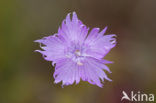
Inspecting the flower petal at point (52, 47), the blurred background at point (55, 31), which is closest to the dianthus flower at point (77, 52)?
the flower petal at point (52, 47)

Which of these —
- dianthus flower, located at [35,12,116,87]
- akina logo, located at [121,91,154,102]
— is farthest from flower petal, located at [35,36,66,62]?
akina logo, located at [121,91,154,102]

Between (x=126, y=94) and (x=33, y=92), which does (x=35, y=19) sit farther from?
(x=126, y=94)

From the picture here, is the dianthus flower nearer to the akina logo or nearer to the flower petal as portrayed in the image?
the flower petal

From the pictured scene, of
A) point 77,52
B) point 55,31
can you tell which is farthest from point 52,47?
point 55,31

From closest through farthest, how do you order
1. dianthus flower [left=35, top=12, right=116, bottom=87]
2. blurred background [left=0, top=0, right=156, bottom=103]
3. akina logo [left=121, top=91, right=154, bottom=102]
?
dianthus flower [left=35, top=12, right=116, bottom=87] < akina logo [left=121, top=91, right=154, bottom=102] < blurred background [left=0, top=0, right=156, bottom=103]

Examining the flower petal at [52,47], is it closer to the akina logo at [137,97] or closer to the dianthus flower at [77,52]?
the dianthus flower at [77,52]

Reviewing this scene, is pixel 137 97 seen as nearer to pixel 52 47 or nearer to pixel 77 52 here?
pixel 77 52
